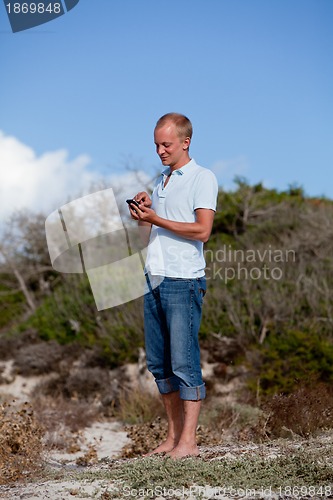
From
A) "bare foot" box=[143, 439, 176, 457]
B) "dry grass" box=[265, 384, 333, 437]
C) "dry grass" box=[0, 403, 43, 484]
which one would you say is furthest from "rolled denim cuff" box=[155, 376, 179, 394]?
"dry grass" box=[265, 384, 333, 437]

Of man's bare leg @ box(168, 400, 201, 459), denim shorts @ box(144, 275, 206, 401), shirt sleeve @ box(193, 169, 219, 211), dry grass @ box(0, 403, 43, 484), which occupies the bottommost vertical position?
dry grass @ box(0, 403, 43, 484)

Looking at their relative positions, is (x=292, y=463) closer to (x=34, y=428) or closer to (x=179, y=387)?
(x=179, y=387)

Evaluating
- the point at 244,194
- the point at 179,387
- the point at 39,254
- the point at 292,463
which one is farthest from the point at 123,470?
the point at 39,254

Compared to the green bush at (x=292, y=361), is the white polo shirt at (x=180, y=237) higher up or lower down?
higher up

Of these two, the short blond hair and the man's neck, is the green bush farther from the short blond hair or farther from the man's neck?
the short blond hair

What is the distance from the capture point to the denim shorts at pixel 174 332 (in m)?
3.81

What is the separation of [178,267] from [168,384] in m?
0.71

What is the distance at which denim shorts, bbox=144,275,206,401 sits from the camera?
150 inches

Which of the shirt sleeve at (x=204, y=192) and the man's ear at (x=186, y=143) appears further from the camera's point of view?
the man's ear at (x=186, y=143)

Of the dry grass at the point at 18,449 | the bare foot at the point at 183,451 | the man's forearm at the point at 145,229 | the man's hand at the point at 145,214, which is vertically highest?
the man's hand at the point at 145,214

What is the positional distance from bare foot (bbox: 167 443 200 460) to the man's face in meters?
1.61
